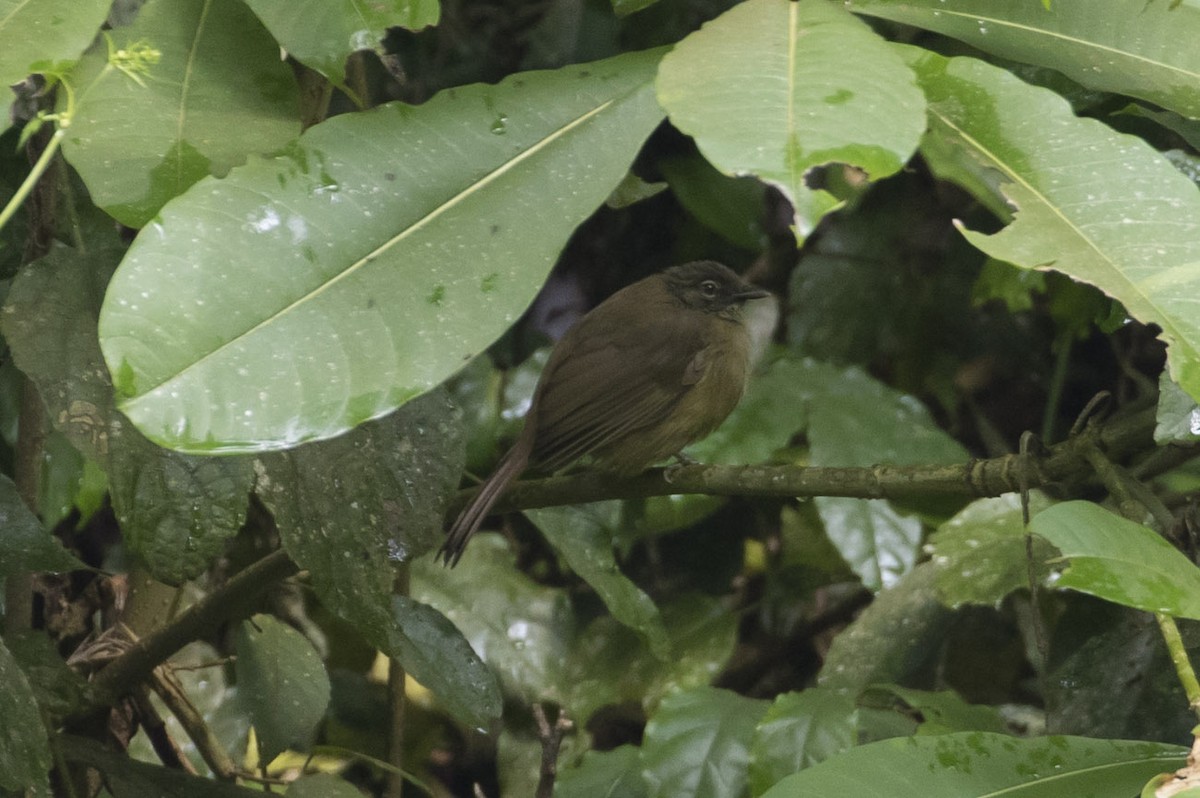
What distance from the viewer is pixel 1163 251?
3.19ft

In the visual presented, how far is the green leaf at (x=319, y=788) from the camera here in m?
1.74

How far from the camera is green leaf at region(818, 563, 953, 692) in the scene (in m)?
2.42

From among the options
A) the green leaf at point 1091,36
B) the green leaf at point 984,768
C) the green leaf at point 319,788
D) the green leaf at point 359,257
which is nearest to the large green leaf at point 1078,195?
the green leaf at point 1091,36

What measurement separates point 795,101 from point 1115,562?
450mm

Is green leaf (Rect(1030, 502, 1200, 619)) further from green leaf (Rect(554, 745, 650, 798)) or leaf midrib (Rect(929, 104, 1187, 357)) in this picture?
green leaf (Rect(554, 745, 650, 798))

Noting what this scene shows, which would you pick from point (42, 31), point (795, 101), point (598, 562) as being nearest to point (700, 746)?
point (598, 562)

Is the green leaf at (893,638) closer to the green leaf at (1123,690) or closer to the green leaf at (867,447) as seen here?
the green leaf at (867,447)

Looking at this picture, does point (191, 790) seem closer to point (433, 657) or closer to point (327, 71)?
point (433, 657)

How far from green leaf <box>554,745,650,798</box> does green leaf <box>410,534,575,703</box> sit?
1.56 ft

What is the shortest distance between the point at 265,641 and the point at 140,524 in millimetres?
638

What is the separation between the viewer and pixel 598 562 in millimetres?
2072

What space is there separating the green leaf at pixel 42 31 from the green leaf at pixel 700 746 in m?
1.36

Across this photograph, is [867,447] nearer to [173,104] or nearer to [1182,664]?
[1182,664]

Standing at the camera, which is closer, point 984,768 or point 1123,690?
point 984,768
